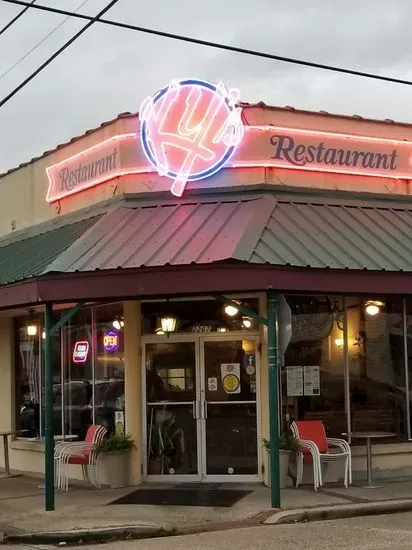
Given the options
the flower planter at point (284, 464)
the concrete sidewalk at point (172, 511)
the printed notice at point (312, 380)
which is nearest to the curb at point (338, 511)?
the concrete sidewalk at point (172, 511)

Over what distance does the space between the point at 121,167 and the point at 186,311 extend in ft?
8.58

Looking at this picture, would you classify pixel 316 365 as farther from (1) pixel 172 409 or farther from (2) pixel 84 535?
(2) pixel 84 535

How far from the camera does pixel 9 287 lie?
12000 mm

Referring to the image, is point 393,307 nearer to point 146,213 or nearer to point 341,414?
point 341,414

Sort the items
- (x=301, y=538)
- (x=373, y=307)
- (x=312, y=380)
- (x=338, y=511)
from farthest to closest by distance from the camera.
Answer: (x=373, y=307), (x=312, y=380), (x=338, y=511), (x=301, y=538)

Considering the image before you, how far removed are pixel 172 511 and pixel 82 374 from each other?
13.9ft

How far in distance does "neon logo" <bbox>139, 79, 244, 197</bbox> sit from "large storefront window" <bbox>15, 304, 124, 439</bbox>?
2545 millimetres

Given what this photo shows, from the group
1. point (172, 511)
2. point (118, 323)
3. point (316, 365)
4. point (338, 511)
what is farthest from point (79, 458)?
point (338, 511)

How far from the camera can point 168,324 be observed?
13.0 meters

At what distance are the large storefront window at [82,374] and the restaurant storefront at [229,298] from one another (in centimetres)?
3

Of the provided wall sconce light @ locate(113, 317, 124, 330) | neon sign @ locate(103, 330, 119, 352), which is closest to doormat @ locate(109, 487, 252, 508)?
neon sign @ locate(103, 330, 119, 352)

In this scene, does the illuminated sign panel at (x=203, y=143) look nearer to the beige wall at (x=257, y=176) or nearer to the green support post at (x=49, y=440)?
the beige wall at (x=257, y=176)

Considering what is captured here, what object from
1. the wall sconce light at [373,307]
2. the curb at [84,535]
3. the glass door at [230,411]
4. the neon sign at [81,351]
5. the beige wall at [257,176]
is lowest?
the curb at [84,535]

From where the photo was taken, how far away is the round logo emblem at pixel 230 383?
42.1ft
